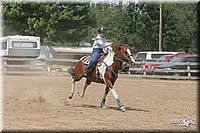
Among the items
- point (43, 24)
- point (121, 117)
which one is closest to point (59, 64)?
point (43, 24)

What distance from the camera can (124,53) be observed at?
1221cm

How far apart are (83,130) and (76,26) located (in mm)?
29670

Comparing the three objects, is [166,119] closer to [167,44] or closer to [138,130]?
[138,130]

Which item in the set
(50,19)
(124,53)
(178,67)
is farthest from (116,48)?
(50,19)

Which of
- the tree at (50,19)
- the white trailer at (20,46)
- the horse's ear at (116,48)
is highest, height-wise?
the tree at (50,19)

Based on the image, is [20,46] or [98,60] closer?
[98,60]

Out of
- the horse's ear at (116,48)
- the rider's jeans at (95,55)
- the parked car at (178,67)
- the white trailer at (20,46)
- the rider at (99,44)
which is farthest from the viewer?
the white trailer at (20,46)

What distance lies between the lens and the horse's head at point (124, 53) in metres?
12.0

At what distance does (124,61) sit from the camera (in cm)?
1223

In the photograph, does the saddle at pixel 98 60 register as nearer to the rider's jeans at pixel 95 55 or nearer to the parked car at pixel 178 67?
the rider's jeans at pixel 95 55

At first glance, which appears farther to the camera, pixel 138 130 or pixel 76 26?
Result: pixel 76 26

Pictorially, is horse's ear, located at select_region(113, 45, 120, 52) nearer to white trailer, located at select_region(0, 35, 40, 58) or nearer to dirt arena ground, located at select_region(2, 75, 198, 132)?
dirt arena ground, located at select_region(2, 75, 198, 132)

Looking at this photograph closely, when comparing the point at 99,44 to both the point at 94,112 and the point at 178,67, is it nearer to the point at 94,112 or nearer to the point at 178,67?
the point at 94,112

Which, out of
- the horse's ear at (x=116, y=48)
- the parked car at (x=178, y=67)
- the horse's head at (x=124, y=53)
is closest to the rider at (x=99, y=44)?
the horse's ear at (x=116, y=48)
